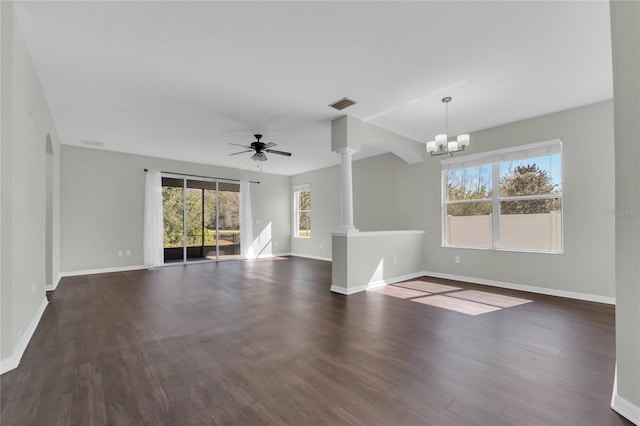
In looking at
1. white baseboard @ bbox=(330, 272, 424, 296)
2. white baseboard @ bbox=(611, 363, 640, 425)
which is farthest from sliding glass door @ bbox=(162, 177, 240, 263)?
white baseboard @ bbox=(611, 363, 640, 425)

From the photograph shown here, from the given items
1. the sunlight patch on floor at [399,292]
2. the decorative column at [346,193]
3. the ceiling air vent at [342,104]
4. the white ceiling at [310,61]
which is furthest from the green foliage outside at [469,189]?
the ceiling air vent at [342,104]

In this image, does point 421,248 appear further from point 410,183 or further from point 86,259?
point 86,259

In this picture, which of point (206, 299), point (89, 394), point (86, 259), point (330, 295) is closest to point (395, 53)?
point (330, 295)

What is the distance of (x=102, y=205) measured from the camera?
618cm

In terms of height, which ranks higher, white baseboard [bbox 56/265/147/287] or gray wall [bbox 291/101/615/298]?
gray wall [bbox 291/101/615/298]

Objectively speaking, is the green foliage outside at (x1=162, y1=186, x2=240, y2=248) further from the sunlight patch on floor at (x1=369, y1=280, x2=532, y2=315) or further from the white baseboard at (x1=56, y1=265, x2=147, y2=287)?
the sunlight patch on floor at (x1=369, y1=280, x2=532, y2=315)

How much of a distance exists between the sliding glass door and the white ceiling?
2833 millimetres

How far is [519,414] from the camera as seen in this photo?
1542 millimetres

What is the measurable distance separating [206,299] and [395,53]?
3.99 metres

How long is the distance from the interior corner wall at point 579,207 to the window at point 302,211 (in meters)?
5.60

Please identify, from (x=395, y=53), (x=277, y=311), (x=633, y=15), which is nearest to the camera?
(x=633, y=15)

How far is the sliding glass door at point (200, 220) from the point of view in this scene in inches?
284

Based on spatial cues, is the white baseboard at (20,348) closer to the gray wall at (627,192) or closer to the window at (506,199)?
the gray wall at (627,192)

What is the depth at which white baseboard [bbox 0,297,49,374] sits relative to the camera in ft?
6.51
